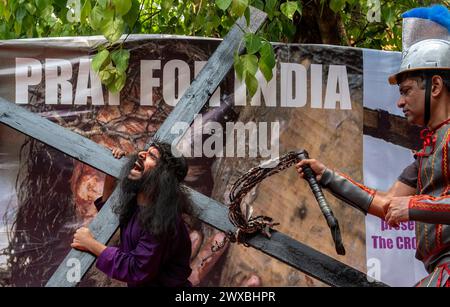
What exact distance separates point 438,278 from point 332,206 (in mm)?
1286

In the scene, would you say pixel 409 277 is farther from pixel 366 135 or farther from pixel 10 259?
pixel 10 259

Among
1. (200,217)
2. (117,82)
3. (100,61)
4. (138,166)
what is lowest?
(200,217)

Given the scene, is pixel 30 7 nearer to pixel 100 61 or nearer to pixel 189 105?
pixel 100 61

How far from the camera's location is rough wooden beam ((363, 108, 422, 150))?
4656 millimetres

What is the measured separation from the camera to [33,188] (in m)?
4.45

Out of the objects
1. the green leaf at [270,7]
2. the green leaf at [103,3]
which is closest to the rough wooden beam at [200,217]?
the green leaf at [103,3]

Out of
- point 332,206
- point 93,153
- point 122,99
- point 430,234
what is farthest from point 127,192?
point 430,234

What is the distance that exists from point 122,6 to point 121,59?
628 mm

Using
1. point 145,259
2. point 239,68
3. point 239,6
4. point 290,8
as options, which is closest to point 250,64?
point 239,68

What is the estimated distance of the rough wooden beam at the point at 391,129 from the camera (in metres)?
4.66

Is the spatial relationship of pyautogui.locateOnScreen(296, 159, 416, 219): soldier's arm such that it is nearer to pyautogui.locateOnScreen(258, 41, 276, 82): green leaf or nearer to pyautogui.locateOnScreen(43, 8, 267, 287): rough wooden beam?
Answer: pyautogui.locateOnScreen(258, 41, 276, 82): green leaf

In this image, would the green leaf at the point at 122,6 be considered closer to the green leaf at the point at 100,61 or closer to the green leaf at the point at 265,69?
the green leaf at the point at 100,61

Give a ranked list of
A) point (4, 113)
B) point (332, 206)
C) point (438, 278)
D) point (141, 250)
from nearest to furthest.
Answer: point (438, 278) → point (141, 250) → point (4, 113) → point (332, 206)

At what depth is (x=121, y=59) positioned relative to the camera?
4105 mm
